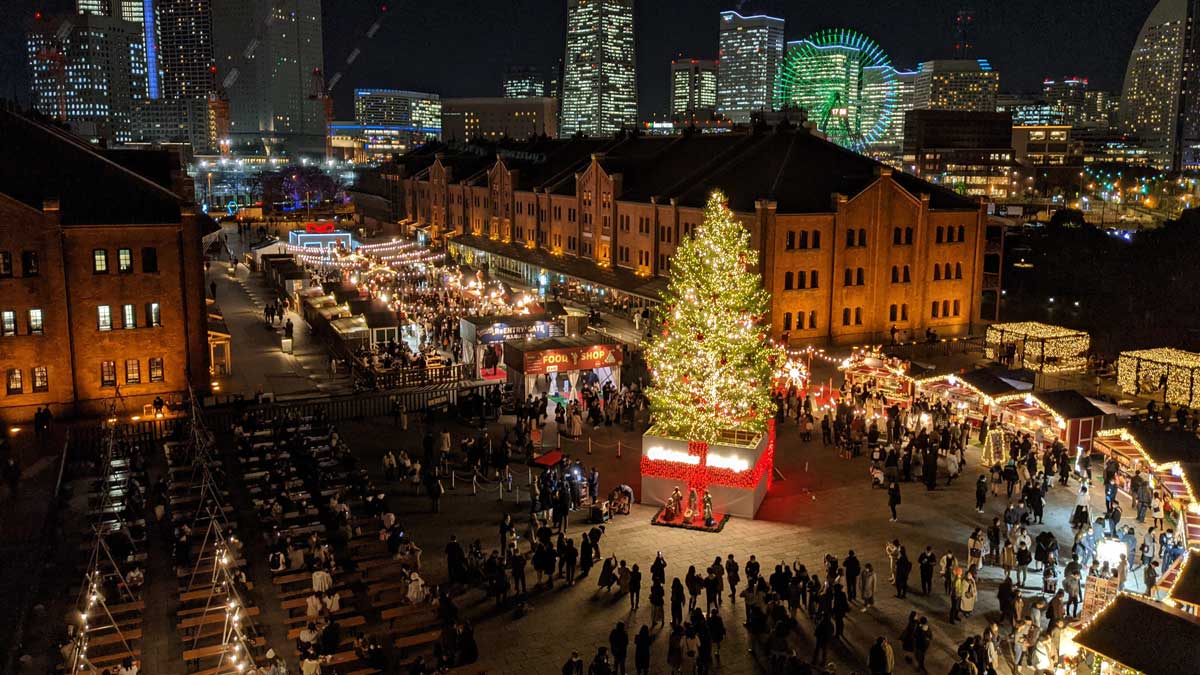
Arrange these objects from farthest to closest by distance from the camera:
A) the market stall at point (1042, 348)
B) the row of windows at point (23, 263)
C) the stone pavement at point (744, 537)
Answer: the market stall at point (1042, 348), the row of windows at point (23, 263), the stone pavement at point (744, 537)

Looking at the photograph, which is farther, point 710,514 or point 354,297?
point 354,297

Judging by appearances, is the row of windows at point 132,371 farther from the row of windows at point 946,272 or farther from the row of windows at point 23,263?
the row of windows at point 946,272

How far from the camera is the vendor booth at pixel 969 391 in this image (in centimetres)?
3259

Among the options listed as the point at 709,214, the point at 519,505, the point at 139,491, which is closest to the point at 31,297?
the point at 139,491

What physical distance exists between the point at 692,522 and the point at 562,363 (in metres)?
12.0

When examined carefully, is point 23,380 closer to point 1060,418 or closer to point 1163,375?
point 1060,418

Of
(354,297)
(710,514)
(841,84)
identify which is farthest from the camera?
(841,84)

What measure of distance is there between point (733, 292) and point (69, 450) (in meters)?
22.4

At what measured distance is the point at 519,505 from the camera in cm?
2658

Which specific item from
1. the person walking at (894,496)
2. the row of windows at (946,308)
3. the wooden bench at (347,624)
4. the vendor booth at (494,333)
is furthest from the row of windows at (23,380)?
the row of windows at (946,308)

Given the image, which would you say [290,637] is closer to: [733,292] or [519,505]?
[519,505]

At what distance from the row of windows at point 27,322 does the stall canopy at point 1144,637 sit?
1379 inches

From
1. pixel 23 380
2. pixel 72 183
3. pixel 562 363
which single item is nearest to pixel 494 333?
pixel 562 363

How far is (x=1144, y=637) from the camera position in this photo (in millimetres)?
14523
